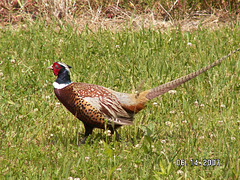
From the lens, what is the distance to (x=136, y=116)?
217 inches

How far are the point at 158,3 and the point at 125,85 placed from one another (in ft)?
12.6

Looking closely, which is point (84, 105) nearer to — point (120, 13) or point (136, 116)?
point (136, 116)

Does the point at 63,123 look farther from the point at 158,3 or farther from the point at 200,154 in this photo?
the point at 158,3

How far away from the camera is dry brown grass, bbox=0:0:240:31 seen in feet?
29.7

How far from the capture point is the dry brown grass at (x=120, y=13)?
9055 millimetres

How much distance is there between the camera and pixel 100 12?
9.77 metres

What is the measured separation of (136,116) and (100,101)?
83 cm

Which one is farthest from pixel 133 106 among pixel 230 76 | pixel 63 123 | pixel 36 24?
→ pixel 36 24

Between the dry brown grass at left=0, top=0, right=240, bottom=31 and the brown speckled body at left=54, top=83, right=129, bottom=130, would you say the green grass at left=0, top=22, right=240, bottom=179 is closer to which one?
the brown speckled body at left=54, top=83, right=129, bottom=130

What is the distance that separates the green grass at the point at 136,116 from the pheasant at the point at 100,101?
21 centimetres

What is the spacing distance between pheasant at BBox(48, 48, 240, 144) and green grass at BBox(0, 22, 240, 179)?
0.69 ft
